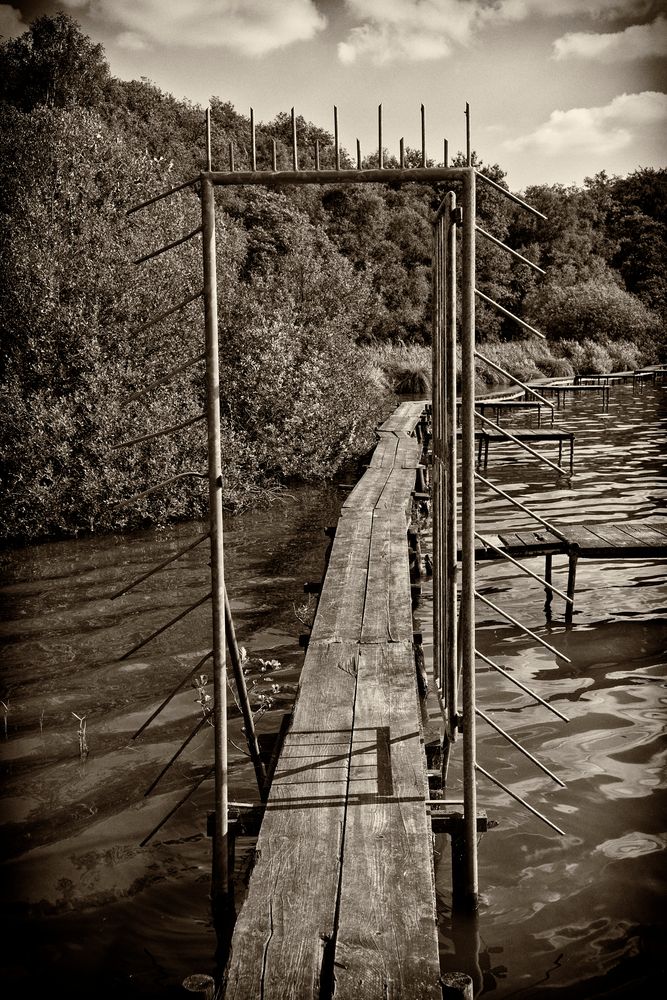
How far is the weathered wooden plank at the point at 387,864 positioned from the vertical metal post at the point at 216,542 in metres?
0.53

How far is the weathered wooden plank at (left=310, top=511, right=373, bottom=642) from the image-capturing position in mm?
5437

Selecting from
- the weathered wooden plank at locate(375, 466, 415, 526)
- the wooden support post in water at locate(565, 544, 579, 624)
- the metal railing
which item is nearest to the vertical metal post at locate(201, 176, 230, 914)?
the metal railing

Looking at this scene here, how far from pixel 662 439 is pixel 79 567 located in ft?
49.4

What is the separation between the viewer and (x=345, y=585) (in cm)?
642

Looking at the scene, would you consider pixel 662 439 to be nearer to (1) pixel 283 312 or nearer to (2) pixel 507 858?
(1) pixel 283 312

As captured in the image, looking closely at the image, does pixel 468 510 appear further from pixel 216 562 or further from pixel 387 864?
pixel 387 864

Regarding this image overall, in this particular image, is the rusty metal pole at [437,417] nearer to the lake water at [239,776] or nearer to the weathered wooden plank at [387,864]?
the weathered wooden plank at [387,864]

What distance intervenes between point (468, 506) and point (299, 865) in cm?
145

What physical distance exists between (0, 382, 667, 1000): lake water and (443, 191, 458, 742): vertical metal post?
113 centimetres

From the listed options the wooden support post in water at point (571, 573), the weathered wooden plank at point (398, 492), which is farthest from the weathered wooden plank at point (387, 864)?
the weathered wooden plank at point (398, 492)

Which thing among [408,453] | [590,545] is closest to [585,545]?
[590,545]

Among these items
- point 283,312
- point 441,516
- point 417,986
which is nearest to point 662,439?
point 283,312

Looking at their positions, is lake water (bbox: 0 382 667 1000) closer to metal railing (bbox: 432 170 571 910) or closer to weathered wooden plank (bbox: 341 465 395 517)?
metal railing (bbox: 432 170 571 910)

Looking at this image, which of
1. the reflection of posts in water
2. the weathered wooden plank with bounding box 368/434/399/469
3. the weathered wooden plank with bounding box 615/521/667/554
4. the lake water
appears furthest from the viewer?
the weathered wooden plank with bounding box 368/434/399/469
